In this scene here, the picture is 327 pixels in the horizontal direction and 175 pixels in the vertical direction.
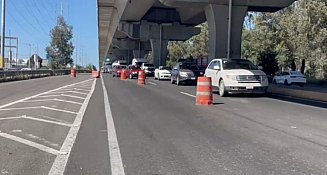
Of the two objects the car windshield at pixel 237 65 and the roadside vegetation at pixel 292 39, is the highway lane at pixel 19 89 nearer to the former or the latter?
the car windshield at pixel 237 65

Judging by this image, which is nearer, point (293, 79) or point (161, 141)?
point (161, 141)

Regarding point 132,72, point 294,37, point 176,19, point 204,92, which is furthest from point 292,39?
point 204,92

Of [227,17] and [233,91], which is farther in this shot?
[227,17]

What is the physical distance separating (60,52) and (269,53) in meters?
53.5

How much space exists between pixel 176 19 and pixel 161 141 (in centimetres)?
5429

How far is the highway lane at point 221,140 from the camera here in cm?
712

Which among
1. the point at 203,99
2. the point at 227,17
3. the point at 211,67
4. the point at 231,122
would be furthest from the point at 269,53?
the point at 231,122

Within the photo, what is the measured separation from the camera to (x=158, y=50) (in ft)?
221

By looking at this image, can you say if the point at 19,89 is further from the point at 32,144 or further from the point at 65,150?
the point at 65,150

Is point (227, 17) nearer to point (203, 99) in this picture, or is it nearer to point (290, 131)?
point (203, 99)

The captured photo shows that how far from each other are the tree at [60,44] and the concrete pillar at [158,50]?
115 ft

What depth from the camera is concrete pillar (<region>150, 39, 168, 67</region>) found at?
66.6 metres

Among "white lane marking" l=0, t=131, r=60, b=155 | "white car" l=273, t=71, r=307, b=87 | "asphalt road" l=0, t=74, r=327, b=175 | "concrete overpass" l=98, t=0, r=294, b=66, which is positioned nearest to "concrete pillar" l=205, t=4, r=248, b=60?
"concrete overpass" l=98, t=0, r=294, b=66

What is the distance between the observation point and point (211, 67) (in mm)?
23703
